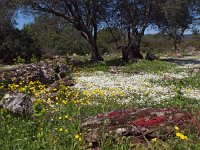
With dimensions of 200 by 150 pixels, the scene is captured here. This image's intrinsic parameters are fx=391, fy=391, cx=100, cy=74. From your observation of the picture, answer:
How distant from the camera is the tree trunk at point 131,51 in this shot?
3067cm

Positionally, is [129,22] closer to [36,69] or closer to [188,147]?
[36,69]

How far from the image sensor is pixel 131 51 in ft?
104

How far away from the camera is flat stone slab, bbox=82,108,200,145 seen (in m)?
6.98

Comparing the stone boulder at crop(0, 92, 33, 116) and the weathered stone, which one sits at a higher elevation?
→ the stone boulder at crop(0, 92, 33, 116)

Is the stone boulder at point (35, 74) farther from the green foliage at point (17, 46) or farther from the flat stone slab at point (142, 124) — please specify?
the green foliage at point (17, 46)

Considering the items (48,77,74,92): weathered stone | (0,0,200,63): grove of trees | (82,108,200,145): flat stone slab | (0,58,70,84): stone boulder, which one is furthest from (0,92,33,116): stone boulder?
(0,0,200,63): grove of trees

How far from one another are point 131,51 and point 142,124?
2451 cm

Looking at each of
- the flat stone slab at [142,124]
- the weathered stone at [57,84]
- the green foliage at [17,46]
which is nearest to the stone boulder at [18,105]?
the flat stone slab at [142,124]

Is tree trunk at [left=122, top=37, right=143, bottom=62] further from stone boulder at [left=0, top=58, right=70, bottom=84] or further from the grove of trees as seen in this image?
stone boulder at [left=0, top=58, right=70, bottom=84]

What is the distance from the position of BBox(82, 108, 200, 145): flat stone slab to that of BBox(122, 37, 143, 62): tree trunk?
2231cm

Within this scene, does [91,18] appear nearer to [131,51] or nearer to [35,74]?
[131,51]

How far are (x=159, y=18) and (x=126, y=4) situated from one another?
4.68 meters

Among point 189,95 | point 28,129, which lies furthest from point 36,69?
point 28,129

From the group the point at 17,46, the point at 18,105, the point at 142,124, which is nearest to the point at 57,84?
the point at 18,105
